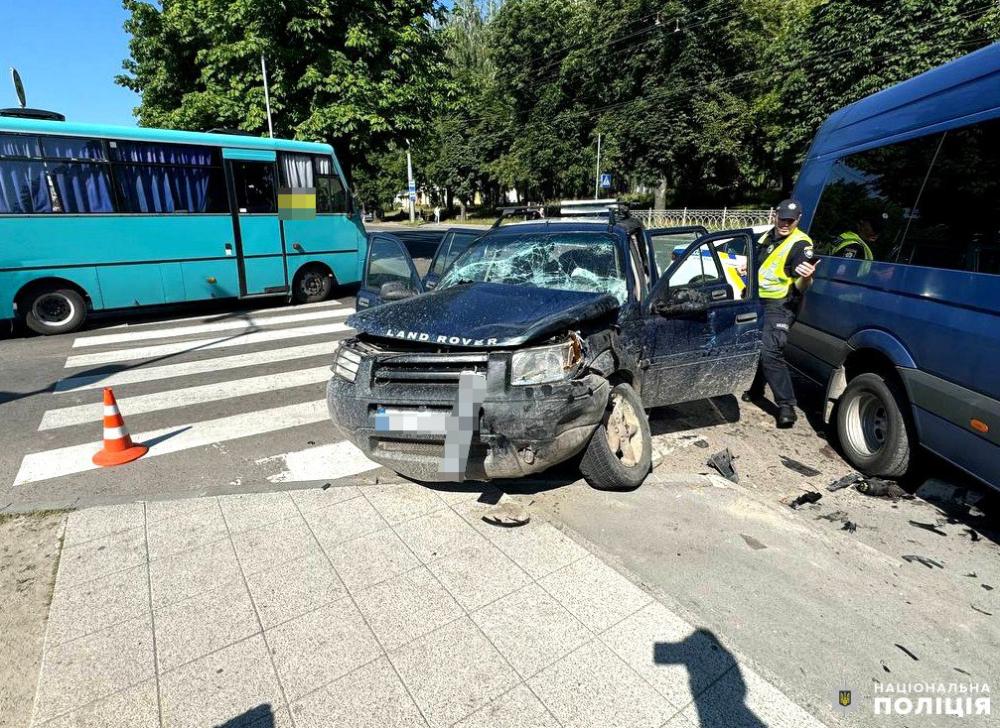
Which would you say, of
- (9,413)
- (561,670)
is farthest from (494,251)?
(9,413)

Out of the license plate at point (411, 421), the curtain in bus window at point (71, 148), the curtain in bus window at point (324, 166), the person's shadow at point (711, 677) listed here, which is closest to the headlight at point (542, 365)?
the license plate at point (411, 421)

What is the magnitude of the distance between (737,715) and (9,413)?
673 cm

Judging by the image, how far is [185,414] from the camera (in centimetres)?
557

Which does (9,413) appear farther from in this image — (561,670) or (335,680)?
(561,670)

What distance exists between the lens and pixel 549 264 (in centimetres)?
451

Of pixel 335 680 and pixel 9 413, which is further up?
pixel 335 680

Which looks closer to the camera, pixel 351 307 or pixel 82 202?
pixel 82 202

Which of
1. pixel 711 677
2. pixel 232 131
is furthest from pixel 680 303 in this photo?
pixel 232 131

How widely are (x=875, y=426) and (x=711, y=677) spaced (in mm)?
2942

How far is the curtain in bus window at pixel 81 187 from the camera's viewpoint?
29.6ft

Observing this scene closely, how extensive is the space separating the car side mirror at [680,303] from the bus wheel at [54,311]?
31.3ft

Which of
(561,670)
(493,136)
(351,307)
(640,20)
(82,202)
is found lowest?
(351,307)

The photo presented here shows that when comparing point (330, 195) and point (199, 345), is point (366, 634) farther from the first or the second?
point (330, 195)

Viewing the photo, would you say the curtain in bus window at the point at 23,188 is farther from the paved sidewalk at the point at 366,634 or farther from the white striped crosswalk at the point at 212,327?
the paved sidewalk at the point at 366,634
